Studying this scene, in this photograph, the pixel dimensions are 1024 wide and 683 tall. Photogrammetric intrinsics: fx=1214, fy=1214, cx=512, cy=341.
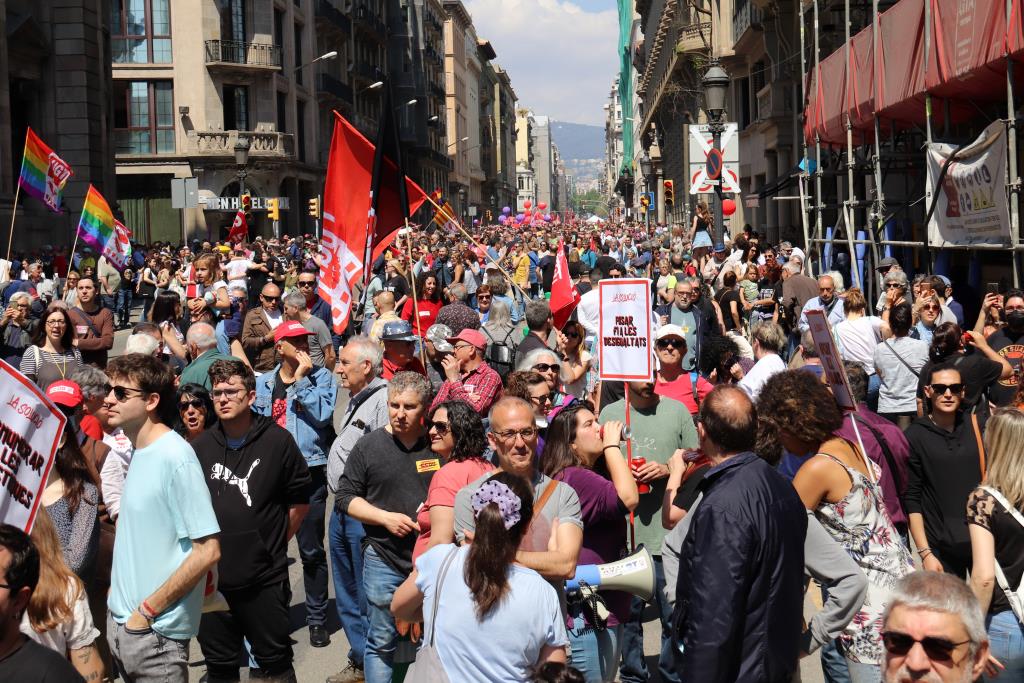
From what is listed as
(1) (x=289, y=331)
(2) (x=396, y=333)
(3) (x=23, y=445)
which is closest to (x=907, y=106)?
(2) (x=396, y=333)

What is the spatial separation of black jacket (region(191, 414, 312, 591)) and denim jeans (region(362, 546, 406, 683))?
433 mm

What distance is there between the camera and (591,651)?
186 inches

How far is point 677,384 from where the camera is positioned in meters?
7.29

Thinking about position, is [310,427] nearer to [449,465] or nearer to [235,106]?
[449,465]

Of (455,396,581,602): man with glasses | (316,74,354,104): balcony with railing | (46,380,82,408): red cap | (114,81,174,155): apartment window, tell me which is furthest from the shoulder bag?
(316,74,354,104): balcony with railing

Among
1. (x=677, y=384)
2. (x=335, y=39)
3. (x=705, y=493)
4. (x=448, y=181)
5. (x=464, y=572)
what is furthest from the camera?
(x=448, y=181)

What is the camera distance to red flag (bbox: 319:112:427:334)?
11250mm

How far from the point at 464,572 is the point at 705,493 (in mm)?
845

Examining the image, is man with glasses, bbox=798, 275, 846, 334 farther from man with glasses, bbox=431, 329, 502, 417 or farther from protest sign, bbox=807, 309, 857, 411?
protest sign, bbox=807, 309, 857, 411

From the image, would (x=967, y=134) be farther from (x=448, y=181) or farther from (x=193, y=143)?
(x=448, y=181)

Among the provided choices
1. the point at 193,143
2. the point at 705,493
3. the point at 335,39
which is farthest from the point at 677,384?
the point at 335,39

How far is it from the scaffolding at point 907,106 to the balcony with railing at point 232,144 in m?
27.5

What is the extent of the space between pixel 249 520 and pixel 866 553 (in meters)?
2.55

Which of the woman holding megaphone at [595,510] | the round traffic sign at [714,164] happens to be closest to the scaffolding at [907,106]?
the round traffic sign at [714,164]
